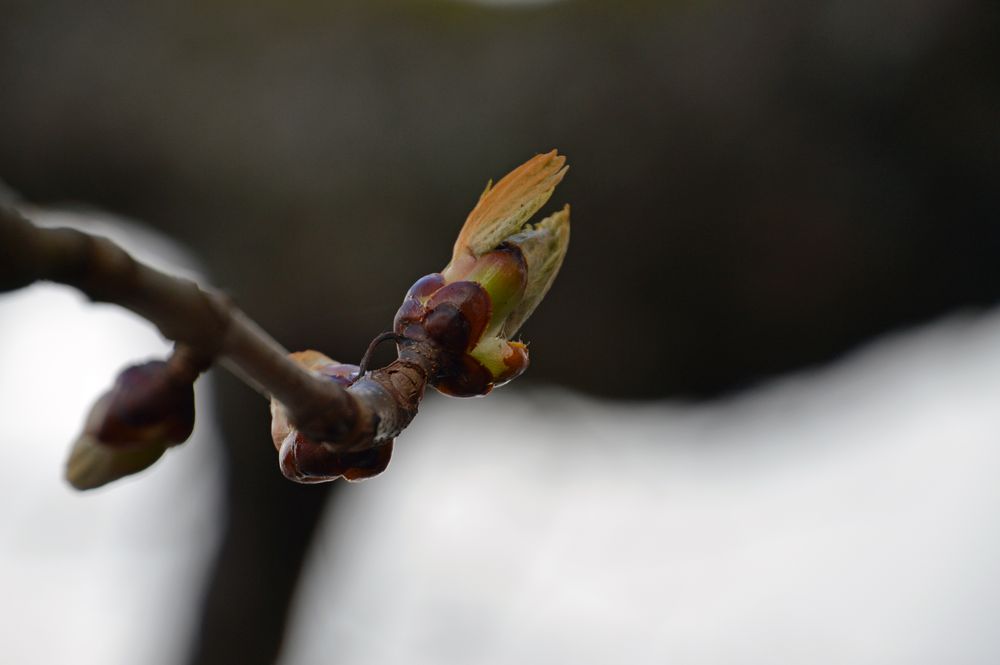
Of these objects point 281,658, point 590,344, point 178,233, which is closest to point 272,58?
point 178,233

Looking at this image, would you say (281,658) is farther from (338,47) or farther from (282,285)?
(338,47)

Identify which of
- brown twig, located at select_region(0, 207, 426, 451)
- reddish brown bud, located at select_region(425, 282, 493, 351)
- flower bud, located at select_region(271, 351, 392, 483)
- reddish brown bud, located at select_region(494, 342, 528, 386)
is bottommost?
flower bud, located at select_region(271, 351, 392, 483)

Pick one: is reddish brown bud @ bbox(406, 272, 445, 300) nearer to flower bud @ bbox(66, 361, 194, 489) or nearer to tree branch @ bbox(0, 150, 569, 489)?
tree branch @ bbox(0, 150, 569, 489)

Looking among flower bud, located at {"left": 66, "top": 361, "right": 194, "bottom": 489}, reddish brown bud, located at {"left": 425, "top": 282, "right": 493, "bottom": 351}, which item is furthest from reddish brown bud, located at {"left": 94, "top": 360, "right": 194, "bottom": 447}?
reddish brown bud, located at {"left": 425, "top": 282, "right": 493, "bottom": 351}

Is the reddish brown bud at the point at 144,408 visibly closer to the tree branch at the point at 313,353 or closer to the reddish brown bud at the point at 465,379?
the tree branch at the point at 313,353

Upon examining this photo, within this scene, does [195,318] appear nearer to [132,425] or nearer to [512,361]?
[132,425]

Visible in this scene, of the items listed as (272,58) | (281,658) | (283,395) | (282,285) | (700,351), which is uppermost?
(283,395)

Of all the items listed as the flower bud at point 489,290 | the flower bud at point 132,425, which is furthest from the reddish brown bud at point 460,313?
the flower bud at point 132,425

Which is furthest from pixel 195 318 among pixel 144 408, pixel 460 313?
pixel 460 313
